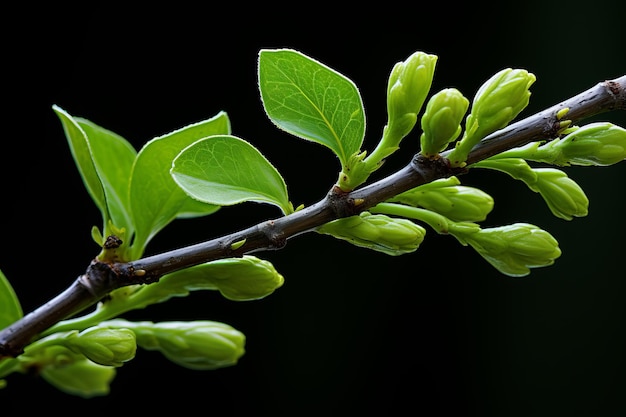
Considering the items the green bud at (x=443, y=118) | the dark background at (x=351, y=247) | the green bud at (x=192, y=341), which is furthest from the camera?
the dark background at (x=351, y=247)

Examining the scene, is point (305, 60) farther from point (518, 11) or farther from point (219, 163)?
point (518, 11)

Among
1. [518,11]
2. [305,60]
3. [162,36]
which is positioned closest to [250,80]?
[162,36]

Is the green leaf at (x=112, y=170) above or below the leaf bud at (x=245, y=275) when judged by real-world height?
above

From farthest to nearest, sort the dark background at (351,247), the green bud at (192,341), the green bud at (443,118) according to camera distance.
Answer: the dark background at (351,247), the green bud at (192,341), the green bud at (443,118)

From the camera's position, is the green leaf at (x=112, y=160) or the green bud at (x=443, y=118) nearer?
the green bud at (x=443, y=118)

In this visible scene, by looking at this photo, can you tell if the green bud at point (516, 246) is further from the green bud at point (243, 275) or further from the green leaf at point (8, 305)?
the green leaf at point (8, 305)

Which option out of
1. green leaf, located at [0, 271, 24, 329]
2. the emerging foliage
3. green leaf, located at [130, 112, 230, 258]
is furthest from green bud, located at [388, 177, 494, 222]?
green leaf, located at [0, 271, 24, 329]

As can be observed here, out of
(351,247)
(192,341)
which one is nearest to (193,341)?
(192,341)

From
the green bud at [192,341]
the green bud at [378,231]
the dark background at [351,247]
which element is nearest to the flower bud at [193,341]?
the green bud at [192,341]
